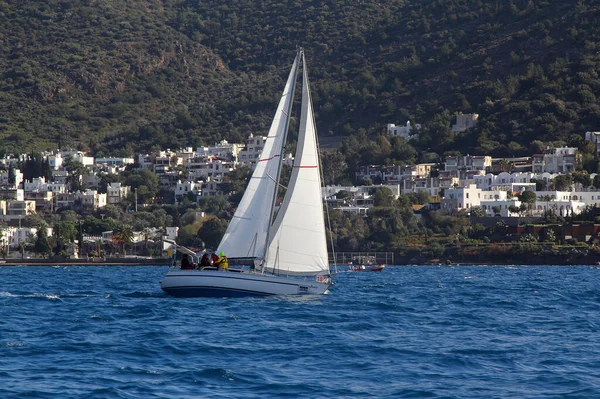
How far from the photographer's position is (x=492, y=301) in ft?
151

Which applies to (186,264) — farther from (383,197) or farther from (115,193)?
(115,193)

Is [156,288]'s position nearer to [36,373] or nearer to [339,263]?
[36,373]

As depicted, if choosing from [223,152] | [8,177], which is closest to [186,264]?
[8,177]

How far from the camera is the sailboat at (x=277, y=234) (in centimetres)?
4128

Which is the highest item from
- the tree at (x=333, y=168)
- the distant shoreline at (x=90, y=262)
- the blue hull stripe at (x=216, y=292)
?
the tree at (x=333, y=168)

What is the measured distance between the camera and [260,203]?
4216cm

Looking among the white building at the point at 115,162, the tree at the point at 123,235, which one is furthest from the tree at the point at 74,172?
the tree at the point at 123,235

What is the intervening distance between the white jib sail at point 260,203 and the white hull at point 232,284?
3.58 feet

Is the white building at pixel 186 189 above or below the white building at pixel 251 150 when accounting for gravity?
below

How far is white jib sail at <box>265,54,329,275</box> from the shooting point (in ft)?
137

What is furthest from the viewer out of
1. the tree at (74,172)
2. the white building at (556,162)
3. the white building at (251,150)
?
the white building at (251,150)

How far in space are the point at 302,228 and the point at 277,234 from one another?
0.82 meters

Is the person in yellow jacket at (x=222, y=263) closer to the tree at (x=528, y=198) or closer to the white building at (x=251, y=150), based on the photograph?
the tree at (x=528, y=198)

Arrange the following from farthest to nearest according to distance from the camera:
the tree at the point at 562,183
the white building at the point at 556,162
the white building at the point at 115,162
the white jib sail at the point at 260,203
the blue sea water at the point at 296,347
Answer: the white building at the point at 115,162
the white building at the point at 556,162
the tree at the point at 562,183
the white jib sail at the point at 260,203
the blue sea water at the point at 296,347
